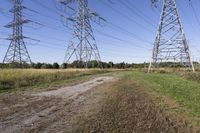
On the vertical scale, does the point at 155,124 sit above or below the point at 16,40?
below

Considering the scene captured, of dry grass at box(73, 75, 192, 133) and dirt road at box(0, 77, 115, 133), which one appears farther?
dry grass at box(73, 75, 192, 133)

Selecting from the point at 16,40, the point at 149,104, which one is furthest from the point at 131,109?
the point at 16,40

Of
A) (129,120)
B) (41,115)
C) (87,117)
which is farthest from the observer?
(41,115)

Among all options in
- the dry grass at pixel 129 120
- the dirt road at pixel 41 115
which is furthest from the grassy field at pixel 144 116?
the dirt road at pixel 41 115

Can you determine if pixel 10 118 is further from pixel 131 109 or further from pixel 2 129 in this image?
pixel 131 109

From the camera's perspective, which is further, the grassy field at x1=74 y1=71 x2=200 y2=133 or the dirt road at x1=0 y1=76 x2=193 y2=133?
the grassy field at x1=74 y1=71 x2=200 y2=133

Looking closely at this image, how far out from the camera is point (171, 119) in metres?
7.77

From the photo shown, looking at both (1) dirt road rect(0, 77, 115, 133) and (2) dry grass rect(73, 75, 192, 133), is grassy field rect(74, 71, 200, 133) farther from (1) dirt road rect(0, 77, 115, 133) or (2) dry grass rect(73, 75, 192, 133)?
(1) dirt road rect(0, 77, 115, 133)

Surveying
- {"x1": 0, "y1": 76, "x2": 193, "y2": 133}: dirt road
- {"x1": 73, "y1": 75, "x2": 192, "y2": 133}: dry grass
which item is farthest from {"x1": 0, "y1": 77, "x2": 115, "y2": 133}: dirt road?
{"x1": 73, "y1": 75, "x2": 192, "y2": 133}: dry grass

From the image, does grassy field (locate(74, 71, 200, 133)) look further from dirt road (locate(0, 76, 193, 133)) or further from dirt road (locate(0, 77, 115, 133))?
dirt road (locate(0, 77, 115, 133))

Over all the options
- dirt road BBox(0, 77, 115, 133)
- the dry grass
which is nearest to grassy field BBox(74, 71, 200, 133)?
the dry grass

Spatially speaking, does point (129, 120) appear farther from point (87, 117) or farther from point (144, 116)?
point (87, 117)

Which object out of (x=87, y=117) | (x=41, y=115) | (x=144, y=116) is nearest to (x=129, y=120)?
(x=144, y=116)

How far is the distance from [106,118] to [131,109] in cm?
145
